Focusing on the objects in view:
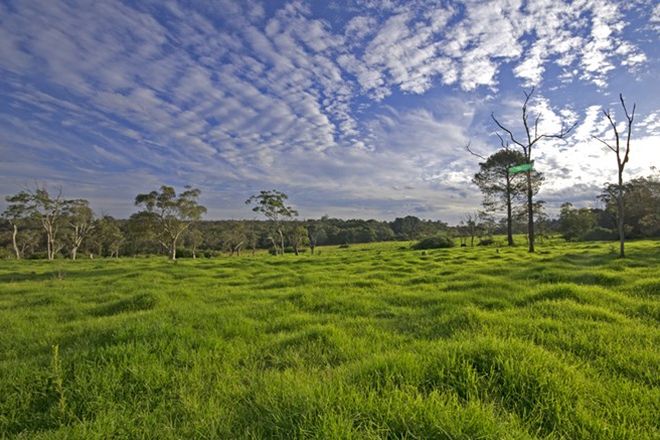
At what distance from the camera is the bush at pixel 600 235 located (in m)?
41.3

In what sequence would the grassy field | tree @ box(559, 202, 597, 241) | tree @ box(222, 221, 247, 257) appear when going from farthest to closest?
tree @ box(222, 221, 247, 257) < tree @ box(559, 202, 597, 241) < the grassy field

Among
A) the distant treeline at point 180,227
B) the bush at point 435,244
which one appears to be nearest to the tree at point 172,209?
the distant treeline at point 180,227

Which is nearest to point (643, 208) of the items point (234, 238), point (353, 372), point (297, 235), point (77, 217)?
point (297, 235)

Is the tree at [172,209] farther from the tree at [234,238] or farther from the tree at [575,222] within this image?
the tree at [575,222]

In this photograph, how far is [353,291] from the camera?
997 cm

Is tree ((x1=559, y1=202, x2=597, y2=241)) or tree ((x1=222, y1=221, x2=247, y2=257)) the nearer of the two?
tree ((x1=559, y1=202, x2=597, y2=241))

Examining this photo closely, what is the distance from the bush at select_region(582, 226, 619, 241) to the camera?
136 ft

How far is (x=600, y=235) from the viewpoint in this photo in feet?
140

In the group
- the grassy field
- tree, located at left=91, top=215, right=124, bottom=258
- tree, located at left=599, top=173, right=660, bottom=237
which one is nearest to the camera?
the grassy field

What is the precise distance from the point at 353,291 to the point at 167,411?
7236 millimetres

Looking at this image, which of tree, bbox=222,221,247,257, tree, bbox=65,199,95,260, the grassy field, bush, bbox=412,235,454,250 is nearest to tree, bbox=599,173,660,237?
bush, bbox=412,235,454,250

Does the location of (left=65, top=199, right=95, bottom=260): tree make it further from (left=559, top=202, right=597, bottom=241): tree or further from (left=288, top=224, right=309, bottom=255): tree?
(left=559, top=202, right=597, bottom=241): tree

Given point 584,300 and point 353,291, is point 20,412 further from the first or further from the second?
point 584,300

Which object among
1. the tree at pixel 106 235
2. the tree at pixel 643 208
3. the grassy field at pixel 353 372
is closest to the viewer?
the grassy field at pixel 353 372
